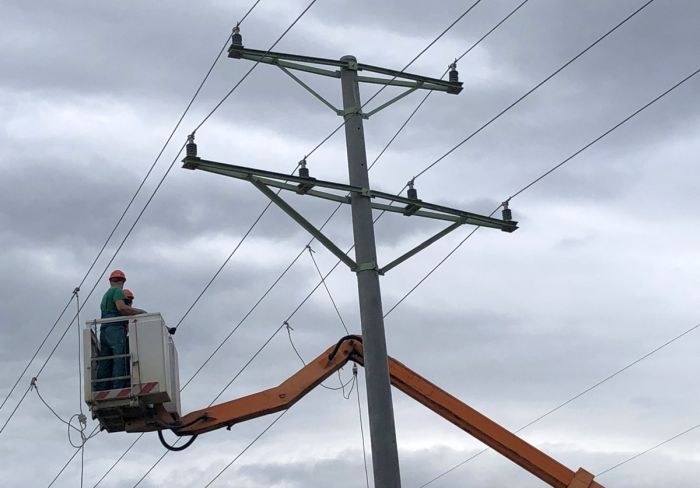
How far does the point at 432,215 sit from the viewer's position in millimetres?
14234

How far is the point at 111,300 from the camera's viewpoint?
1507 centimetres

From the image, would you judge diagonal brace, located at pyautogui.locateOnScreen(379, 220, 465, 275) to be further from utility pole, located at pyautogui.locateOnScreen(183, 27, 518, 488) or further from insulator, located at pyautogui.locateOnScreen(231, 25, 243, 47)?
insulator, located at pyautogui.locateOnScreen(231, 25, 243, 47)

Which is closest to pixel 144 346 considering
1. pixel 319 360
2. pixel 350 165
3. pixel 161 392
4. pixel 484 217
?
pixel 161 392

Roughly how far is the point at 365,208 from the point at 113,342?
383cm

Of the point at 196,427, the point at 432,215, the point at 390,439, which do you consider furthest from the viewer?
the point at 196,427

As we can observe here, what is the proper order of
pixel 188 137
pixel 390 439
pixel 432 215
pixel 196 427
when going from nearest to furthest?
pixel 390 439, pixel 188 137, pixel 432 215, pixel 196 427

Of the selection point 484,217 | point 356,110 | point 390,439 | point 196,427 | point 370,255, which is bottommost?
point 390,439

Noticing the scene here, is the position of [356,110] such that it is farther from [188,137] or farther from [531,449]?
[531,449]

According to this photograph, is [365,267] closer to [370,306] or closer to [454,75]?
[370,306]

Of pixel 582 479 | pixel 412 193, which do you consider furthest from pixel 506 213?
pixel 582 479

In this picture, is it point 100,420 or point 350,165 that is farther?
point 100,420

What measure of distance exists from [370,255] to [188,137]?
250 cm

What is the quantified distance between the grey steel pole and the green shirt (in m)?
3.68

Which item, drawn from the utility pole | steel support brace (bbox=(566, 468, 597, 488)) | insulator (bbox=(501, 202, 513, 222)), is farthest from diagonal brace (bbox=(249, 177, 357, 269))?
steel support brace (bbox=(566, 468, 597, 488))
